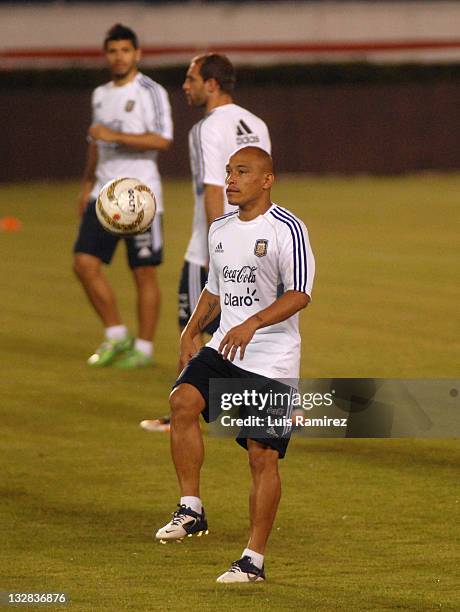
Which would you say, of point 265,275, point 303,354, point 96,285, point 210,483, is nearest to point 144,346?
point 96,285

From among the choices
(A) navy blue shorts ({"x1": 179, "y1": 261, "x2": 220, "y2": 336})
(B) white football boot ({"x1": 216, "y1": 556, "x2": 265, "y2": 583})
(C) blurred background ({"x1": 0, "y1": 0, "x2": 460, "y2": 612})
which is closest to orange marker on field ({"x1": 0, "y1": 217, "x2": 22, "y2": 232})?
(C) blurred background ({"x1": 0, "y1": 0, "x2": 460, "y2": 612})

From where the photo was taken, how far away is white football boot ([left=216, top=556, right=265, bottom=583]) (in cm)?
603

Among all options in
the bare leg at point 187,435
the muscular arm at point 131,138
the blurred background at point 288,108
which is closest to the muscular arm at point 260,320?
the bare leg at point 187,435

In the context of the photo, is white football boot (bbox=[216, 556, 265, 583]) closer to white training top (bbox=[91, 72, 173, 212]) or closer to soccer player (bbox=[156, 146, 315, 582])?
soccer player (bbox=[156, 146, 315, 582])

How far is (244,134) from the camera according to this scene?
8609 millimetres

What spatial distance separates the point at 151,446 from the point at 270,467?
267 centimetres

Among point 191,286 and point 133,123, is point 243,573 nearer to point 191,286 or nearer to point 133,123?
point 191,286

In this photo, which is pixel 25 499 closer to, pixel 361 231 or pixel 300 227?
pixel 300 227

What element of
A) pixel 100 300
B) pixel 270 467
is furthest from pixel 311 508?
pixel 100 300

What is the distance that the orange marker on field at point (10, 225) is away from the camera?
22.2m

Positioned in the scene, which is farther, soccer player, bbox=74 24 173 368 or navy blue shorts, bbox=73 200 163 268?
navy blue shorts, bbox=73 200 163 268

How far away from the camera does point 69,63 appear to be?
36.9 meters

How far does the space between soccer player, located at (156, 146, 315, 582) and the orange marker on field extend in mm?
16018

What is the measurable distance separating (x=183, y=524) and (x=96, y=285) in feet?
15.5
